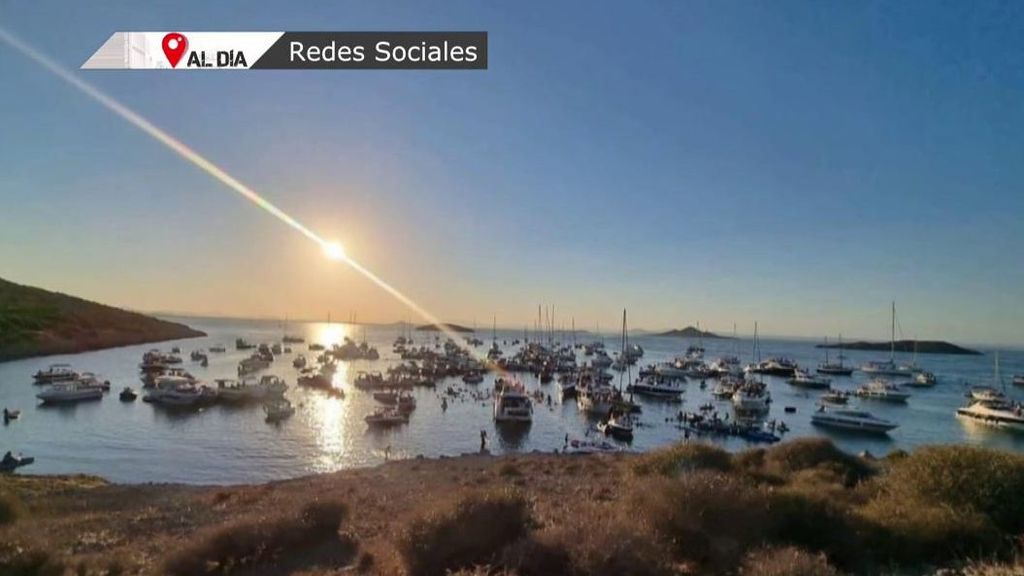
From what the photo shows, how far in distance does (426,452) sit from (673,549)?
110 ft

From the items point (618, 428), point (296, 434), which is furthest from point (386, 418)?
point (618, 428)

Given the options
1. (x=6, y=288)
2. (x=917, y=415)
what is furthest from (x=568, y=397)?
(x=6, y=288)

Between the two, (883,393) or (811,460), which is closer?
(811,460)

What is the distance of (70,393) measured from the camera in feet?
178

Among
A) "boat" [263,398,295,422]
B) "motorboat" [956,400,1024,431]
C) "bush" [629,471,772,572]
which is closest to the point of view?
"bush" [629,471,772,572]

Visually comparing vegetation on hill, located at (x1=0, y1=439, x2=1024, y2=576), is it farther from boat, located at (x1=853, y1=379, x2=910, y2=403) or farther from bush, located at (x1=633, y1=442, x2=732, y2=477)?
boat, located at (x1=853, y1=379, x2=910, y2=403)

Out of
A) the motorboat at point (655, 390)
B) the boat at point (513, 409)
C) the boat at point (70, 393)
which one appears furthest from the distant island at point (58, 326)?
the motorboat at point (655, 390)

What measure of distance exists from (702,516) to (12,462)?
1583 inches

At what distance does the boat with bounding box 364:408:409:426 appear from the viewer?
47.8m

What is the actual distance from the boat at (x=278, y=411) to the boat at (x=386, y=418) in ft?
25.3

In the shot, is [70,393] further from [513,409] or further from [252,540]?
[252,540]

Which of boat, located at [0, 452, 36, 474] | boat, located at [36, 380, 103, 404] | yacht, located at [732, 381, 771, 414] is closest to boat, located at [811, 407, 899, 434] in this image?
yacht, located at [732, 381, 771, 414]

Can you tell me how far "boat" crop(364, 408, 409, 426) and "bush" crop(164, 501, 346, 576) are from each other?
37180 millimetres

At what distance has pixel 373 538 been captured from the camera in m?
11.3
